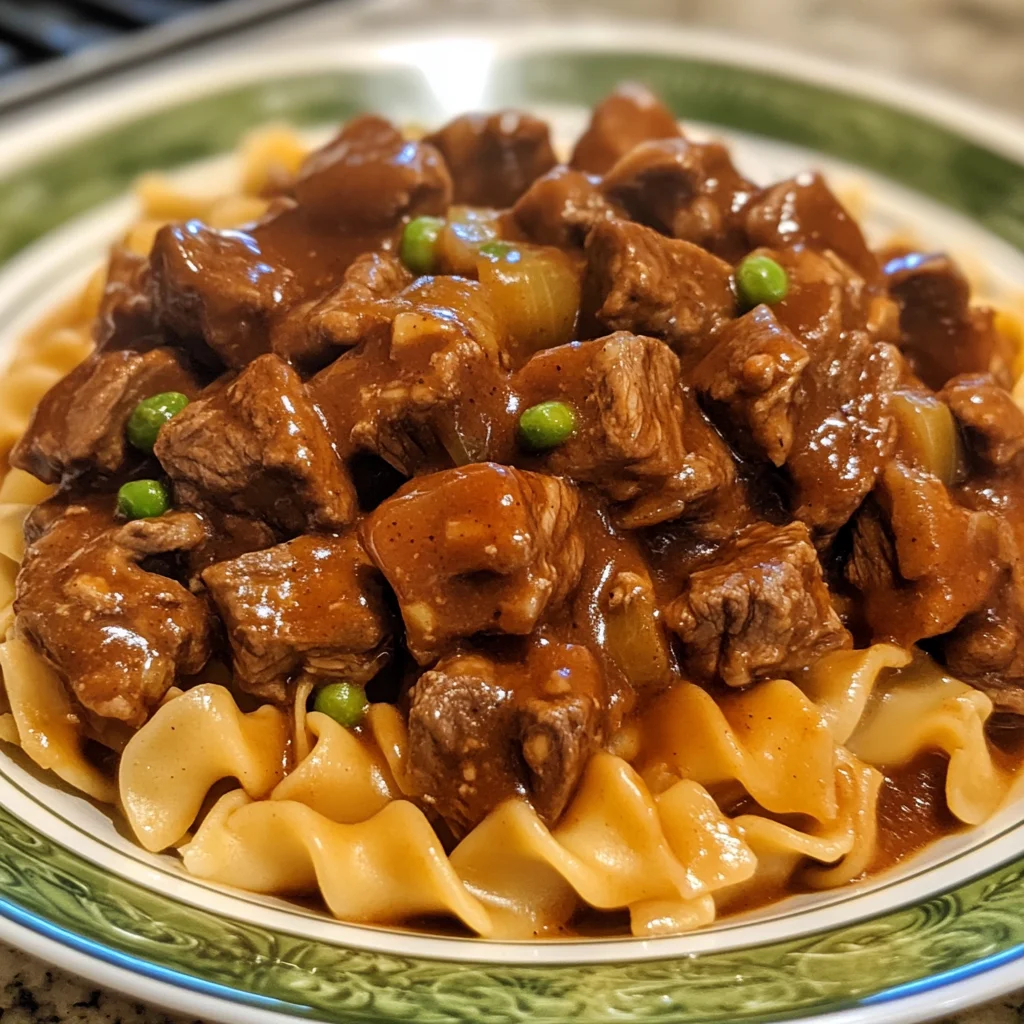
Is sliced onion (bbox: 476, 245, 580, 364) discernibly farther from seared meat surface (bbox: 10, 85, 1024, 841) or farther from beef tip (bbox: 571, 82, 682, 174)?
beef tip (bbox: 571, 82, 682, 174)

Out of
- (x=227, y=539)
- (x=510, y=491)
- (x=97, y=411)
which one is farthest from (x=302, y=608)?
(x=97, y=411)

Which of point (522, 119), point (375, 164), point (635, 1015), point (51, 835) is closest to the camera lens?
point (635, 1015)

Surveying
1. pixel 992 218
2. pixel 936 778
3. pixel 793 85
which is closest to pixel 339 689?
pixel 936 778

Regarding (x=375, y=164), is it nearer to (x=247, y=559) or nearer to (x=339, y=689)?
(x=247, y=559)

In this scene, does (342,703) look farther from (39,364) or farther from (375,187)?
(39,364)

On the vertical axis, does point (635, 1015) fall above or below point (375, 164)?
below

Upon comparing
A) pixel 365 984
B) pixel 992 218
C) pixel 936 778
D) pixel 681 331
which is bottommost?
pixel 936 778
